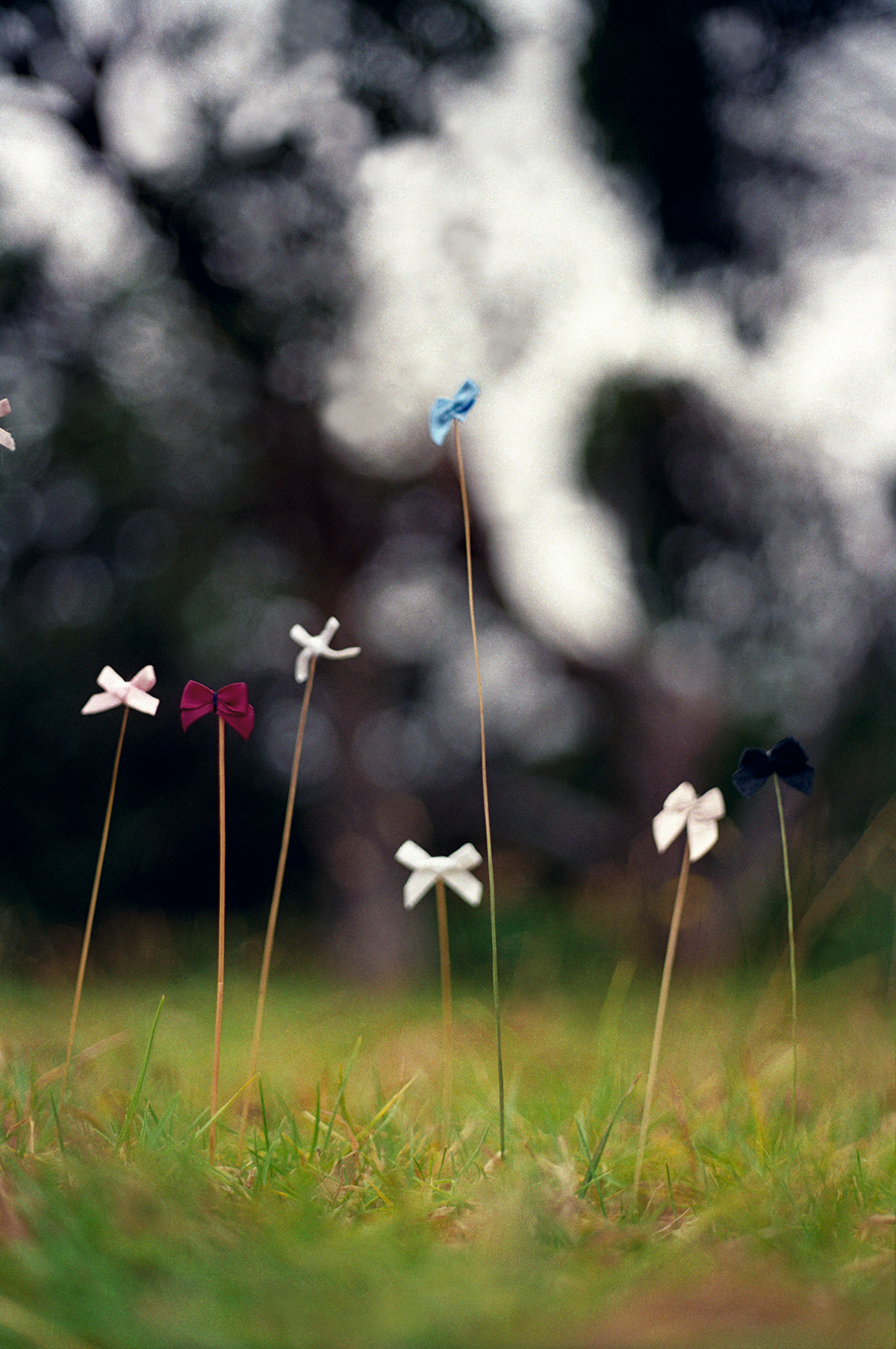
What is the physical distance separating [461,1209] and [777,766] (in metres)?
0.52

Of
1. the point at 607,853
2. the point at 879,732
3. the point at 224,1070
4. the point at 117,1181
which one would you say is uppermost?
the point at 879,732

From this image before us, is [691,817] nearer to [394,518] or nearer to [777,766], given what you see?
[777,766]

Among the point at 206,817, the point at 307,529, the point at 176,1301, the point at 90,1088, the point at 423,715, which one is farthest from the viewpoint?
the point at 206,817

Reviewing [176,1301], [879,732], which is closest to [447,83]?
[879,732]

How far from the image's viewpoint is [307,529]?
370 centimetres

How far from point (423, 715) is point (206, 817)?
1.16 m

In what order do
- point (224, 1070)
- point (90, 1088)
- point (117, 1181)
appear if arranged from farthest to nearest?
point (224, 1070) < point (90, 1088) < point (117, 1181)

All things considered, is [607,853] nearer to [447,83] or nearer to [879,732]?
[879,732]

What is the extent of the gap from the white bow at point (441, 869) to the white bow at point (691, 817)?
187mm

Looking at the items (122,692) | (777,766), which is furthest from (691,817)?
(122,692)

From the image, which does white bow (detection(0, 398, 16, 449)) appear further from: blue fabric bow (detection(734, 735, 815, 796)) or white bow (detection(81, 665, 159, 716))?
blue fabric bow (detection(734, 735, 815, 796))

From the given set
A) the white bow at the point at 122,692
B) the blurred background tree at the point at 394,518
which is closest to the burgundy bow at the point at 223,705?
the white bow at the point at 122,692

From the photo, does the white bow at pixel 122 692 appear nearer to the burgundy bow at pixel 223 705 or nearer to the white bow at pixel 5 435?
the burgundy bow at pixel 223 705

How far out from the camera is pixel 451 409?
1.06m
